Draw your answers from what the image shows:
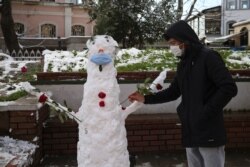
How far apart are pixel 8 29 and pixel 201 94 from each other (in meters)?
18.8

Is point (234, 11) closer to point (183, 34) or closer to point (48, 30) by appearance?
point (48, 30)

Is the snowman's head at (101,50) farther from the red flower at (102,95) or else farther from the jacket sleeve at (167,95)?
the jacket sleeve at (167,95)

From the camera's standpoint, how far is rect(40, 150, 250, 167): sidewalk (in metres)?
5.87

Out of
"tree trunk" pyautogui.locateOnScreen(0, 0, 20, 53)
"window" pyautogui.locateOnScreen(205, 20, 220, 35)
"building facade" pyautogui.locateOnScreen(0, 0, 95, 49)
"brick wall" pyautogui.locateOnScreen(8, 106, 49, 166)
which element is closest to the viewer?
"brick wall" pyautogui.locateOnScreen(8, 106, 49, 166)

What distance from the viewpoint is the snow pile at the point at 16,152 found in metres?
4.69

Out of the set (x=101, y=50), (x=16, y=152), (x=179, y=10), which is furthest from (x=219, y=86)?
(x=179, y=10)

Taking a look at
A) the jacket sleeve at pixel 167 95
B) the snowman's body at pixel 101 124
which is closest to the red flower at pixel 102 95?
the snowman's body at pixel 101 124

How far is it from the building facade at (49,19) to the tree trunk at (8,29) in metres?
13.3

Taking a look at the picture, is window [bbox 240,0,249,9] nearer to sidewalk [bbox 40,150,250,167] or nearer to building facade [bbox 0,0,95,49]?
building facade [bbox 0,0,95,49]

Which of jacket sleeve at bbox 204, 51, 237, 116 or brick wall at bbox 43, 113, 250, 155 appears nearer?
jacket sleeve at bbox 204, 51, 237, 116

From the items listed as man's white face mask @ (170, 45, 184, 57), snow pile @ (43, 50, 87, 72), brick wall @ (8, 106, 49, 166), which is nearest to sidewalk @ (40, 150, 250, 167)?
brick wall @ (8, 106, 49, 166)

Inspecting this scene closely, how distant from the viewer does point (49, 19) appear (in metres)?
37.0

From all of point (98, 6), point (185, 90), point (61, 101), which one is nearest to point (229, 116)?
point (61, 101)

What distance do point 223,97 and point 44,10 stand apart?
35.2 meters
